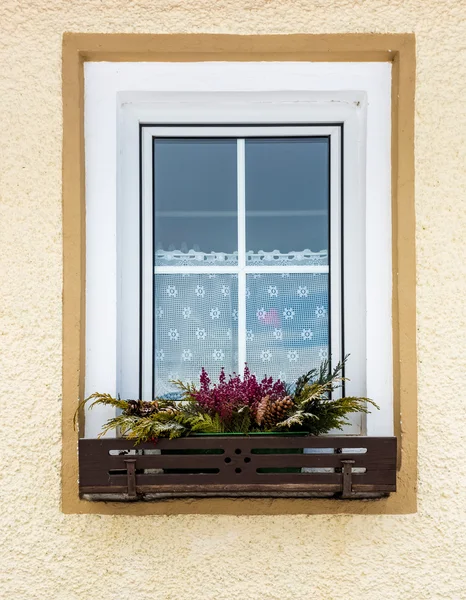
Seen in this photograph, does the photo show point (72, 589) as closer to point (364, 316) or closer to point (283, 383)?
point (283, 383)

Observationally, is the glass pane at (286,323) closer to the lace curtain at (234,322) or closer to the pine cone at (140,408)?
the lace curtain at (234,322)

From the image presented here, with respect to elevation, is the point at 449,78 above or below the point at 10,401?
above

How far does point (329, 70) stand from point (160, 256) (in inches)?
33.9

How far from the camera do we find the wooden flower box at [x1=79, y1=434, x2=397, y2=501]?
2.04m

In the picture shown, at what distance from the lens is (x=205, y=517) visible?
217 centimetres

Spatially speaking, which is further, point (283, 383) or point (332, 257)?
point (332, 257)

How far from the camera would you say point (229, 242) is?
2.39m

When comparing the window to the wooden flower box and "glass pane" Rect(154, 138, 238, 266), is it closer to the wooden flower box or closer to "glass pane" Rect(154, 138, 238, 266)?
"glass pane" Rect(154, 138, 238, 266)

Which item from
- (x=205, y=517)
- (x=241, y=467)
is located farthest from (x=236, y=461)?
(x=205, y=517)

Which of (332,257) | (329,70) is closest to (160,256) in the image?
(332,257)

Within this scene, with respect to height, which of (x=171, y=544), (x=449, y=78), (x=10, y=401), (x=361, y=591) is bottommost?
(x=361, y=591)

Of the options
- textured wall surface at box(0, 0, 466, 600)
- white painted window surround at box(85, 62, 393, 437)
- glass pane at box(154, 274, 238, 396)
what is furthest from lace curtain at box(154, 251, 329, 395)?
textured wall surface at box(0, 0, 466, 600)

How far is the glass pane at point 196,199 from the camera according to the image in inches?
93.9

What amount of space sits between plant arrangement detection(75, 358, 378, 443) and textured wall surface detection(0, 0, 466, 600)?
0.27 m
